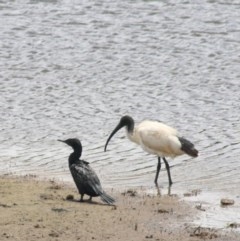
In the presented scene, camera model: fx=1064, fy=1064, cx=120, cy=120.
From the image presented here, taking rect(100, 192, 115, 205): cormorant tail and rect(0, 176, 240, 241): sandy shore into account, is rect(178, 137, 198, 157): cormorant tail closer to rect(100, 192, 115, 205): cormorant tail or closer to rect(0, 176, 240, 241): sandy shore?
rect(0, 176, 240, 241): sandy shore

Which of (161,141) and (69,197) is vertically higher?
(69,197)

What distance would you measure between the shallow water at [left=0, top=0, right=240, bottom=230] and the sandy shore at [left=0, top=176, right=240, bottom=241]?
4.00 feet

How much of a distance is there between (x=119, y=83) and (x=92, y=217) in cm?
906

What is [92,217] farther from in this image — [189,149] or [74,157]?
[189,149]

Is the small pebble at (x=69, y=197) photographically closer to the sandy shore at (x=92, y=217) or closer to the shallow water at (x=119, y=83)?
the sandy shore at (x=92, y=217)

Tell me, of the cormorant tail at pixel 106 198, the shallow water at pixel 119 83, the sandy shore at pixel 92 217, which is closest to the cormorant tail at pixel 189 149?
the shallow water at pixel 119 83

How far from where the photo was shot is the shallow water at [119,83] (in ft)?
45.8

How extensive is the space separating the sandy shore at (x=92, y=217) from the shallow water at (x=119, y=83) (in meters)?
1.22

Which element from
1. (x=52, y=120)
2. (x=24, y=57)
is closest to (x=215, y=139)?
(x=52, y=120)

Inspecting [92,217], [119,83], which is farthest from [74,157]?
[119,83]

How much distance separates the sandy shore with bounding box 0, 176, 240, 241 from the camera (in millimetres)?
9906

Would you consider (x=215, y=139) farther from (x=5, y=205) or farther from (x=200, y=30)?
(x=200, y=30)

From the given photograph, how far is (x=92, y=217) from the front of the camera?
10.5 metres

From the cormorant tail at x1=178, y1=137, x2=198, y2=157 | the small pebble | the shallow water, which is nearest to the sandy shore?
the small pebble
